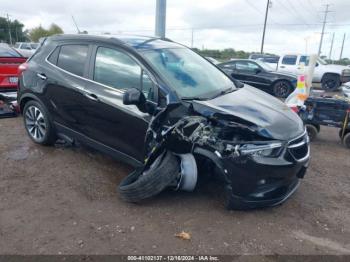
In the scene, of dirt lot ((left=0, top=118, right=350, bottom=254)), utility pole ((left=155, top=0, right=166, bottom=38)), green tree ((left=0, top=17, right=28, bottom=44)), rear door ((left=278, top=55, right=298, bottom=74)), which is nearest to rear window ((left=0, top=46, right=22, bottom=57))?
utility pole ((left=155, top=0, right=166, bottom=38))

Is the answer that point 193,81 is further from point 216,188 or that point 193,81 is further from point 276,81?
point 276,81

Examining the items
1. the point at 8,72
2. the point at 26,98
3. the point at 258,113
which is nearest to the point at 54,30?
the point at 8,72

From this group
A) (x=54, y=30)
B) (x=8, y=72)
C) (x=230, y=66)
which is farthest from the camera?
(x=54, y=30)

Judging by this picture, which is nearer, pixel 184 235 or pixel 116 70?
pixel 184 235

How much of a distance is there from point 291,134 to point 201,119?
38.2 inches

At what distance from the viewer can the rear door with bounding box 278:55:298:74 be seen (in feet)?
55.9

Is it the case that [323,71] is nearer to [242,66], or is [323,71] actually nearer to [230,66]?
[242,66]

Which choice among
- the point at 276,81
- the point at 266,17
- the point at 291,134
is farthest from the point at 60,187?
the point at 266,17

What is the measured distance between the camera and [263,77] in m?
13.1

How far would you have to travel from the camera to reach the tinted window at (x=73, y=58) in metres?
4.42

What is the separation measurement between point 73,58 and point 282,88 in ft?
33.4

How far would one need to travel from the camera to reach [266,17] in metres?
38.6

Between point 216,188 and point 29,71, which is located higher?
point 29,71

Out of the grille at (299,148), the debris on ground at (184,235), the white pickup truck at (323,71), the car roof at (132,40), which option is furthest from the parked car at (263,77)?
the debris on ground at (184,235)
